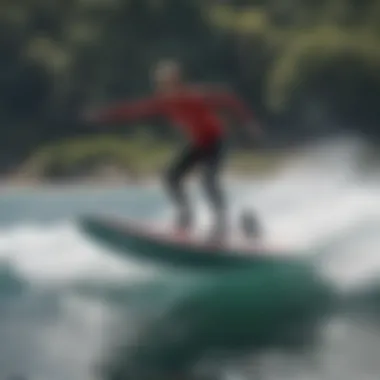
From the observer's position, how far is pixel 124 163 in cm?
174

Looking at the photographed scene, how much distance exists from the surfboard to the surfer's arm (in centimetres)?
18

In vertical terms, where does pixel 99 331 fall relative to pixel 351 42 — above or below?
below

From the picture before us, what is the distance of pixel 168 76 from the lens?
175 cm

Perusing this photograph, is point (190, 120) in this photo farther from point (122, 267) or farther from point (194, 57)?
point (122, 267)

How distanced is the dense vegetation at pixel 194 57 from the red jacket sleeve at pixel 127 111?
0.02 metres

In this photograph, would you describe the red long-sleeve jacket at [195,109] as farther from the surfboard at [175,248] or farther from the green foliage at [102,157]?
the surfboard at [175,248]

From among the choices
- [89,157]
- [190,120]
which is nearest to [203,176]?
[190,120]

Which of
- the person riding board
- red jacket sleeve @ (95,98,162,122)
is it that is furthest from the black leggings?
red jacket sleeve @ (95,98,162,122)

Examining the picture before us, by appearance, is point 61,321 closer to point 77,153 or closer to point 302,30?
point 77,153

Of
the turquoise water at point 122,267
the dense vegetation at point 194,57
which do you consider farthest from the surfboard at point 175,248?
the dense vegetation at point 194,57

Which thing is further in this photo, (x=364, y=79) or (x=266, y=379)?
(x=364, y=79)

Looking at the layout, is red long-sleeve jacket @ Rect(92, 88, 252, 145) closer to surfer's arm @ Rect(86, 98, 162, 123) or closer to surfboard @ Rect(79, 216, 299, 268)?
surfer's arm @ Rect(86, 98, 162, 123)

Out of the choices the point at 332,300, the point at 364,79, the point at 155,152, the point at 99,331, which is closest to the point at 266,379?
the point at 332,300

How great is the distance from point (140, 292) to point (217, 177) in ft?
0.81
